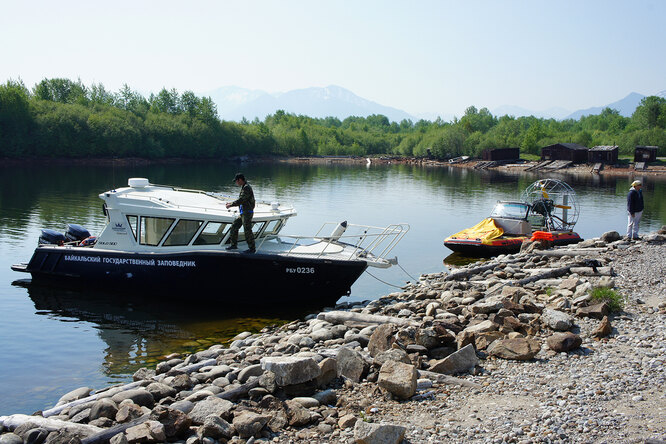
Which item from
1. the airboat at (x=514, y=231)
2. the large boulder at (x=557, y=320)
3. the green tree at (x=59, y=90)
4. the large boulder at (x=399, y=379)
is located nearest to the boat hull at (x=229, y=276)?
the large boulder at (x=557, y=320)

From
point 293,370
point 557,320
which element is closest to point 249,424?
point 293,370

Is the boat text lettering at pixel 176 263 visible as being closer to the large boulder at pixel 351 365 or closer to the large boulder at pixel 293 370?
the large boulder at pixel 351 365

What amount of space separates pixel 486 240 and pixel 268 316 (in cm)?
1350

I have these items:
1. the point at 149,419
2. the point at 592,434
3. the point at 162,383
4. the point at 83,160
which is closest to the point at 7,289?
the point at 162,383

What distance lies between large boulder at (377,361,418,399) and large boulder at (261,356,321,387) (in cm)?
107

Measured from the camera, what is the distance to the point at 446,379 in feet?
30.7

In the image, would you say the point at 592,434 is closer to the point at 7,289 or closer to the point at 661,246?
the point at 661,246

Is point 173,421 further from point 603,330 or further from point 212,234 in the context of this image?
point 212,234

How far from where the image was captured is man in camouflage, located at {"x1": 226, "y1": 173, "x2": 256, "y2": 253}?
17.1 m

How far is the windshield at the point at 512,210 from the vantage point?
1149 inches

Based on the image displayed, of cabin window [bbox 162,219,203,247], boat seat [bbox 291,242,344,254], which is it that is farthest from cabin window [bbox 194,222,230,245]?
boat seat [bbox 291,242,344,254]

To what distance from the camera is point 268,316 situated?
17531 millimetres

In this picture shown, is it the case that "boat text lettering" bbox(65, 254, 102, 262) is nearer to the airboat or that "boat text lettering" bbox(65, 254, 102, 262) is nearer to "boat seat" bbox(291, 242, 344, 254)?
"boat seat" bbox(291, 242, 344, 254)

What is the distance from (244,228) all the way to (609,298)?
10.3 meters
